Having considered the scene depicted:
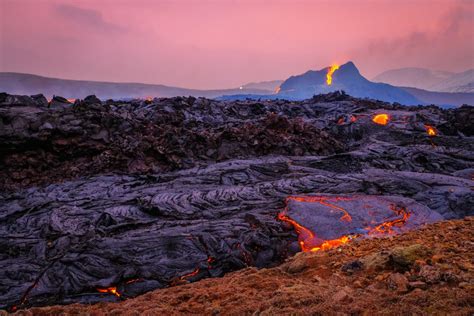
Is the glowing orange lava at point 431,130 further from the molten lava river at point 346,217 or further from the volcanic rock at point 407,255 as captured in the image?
the volcanic rock at point 407,255

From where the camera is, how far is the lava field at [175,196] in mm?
7648

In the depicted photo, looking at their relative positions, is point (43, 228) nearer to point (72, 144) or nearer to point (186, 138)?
point (72, 144)

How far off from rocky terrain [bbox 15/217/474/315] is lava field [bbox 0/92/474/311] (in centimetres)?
169

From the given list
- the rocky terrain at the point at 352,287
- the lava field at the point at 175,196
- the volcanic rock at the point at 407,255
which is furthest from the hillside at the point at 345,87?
the volcanic rock at the point at 407,255

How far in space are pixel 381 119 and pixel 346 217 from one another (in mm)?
21191

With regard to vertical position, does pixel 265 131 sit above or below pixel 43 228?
above

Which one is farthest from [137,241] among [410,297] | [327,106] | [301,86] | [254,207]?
[301,86]

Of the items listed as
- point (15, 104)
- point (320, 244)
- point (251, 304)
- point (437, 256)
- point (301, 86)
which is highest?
point (301, 86)

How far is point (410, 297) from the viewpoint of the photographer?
3496 millimetres

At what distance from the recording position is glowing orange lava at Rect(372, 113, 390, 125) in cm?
2717

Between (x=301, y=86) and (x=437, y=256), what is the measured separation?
92.2 m

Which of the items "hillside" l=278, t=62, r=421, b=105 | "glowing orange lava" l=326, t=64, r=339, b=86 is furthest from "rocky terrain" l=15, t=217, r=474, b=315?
"glowing orange lava" l=326, t=64, r=339, b=86

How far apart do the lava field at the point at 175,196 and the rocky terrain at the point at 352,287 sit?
1.69 m

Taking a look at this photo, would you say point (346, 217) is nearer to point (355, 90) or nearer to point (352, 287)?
point (352, 287)
